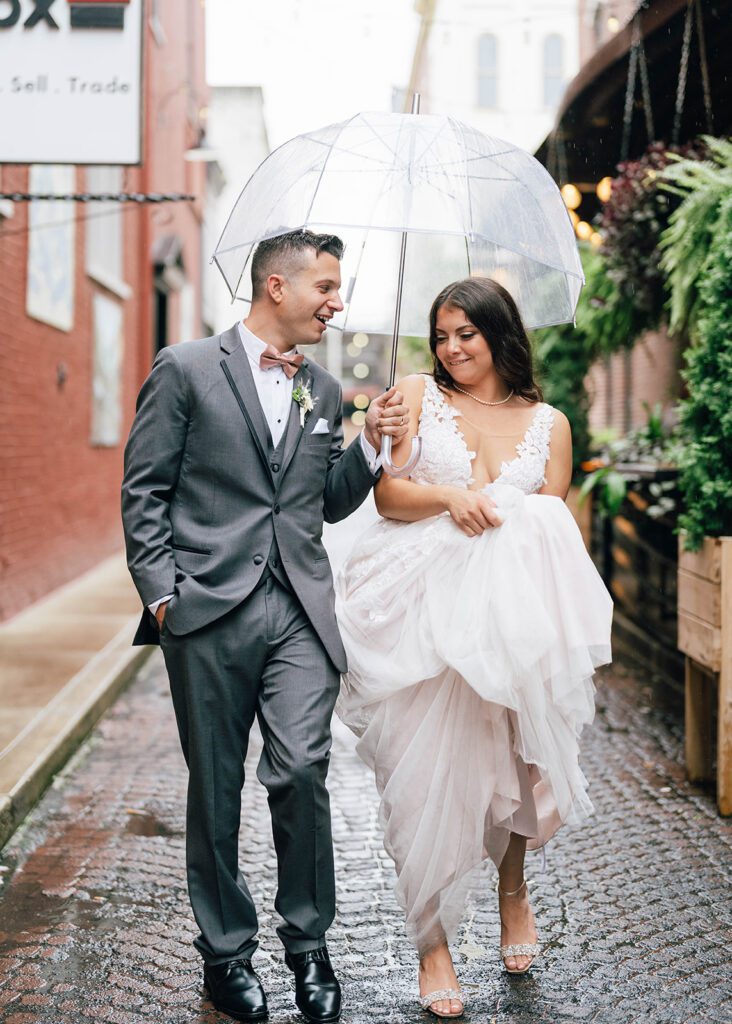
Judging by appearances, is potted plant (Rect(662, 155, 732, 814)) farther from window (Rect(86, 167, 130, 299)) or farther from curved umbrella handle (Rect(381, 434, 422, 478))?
window (Rect(86, 167, 130, 299))

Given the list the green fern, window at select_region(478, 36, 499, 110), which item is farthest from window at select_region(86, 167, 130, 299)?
window at select_region(478, 36, 499, 110)

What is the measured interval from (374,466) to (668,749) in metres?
3.57

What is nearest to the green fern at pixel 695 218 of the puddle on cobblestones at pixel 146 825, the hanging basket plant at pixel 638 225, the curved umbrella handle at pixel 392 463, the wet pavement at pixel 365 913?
the hanging basket plant at pixel 638 225

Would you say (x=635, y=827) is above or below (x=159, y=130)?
below

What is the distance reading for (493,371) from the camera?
369cm

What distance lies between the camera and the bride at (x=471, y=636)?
3.30 m

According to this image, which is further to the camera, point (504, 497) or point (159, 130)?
point (159, 130)

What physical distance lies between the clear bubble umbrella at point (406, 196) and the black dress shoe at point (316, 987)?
4.78 feet

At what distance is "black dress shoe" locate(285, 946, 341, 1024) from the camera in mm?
3258

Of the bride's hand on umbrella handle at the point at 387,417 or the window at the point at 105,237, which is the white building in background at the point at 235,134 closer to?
the window at the point at 105,237

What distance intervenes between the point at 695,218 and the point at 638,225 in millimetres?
1953

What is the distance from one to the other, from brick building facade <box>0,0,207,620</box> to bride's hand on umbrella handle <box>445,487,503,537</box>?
352 centimetres

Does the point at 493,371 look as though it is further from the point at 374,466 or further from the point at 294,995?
the point at 294,995

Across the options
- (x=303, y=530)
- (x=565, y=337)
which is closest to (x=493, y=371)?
(x=303, y=530)
